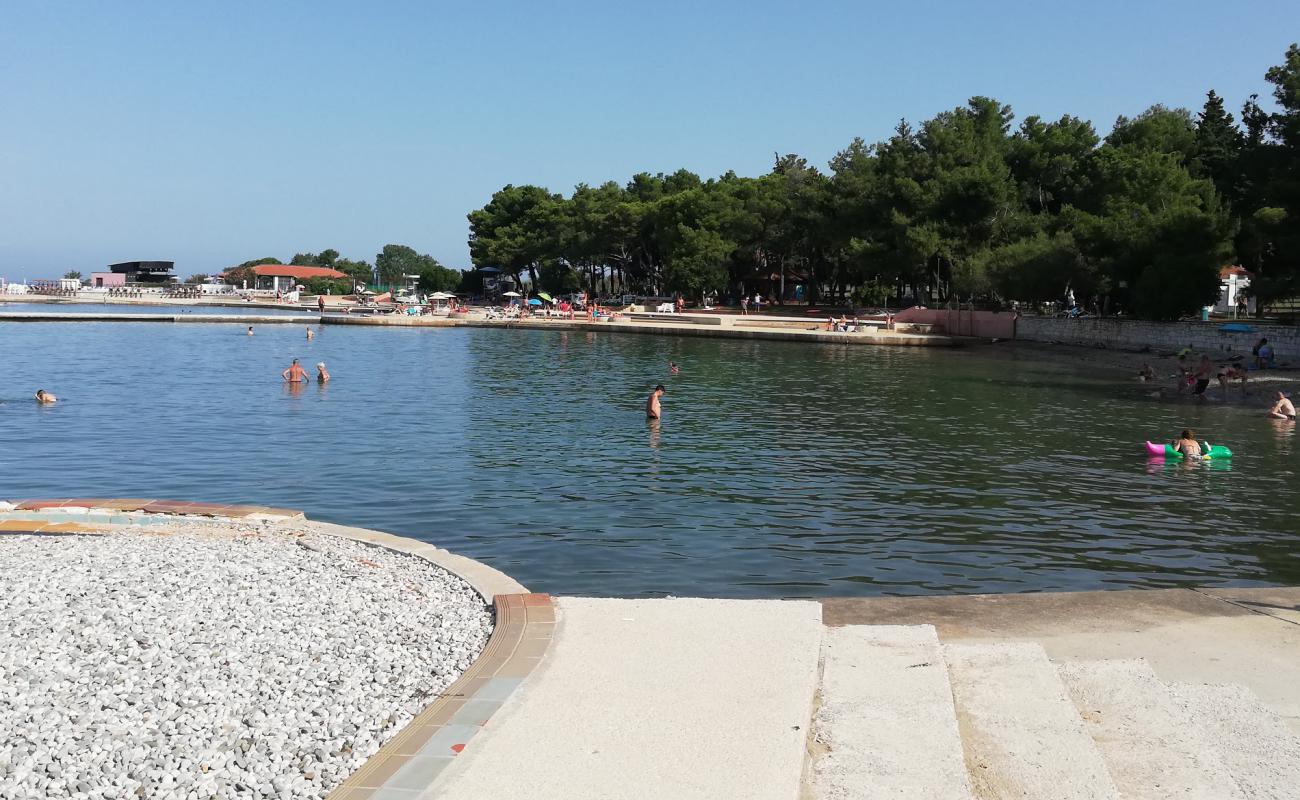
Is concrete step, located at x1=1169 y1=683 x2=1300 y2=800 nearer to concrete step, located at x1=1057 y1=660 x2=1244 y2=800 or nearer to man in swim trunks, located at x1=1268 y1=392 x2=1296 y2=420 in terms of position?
concrete step, located at x1=1057 y1=660 x2=1244 y2=800

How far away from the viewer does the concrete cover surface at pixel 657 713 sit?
515 centimetres

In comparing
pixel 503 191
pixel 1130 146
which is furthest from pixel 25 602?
pixel 503 191

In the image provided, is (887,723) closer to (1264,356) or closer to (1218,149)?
(1264,356)

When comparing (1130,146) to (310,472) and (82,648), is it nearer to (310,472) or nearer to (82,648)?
(310,472)

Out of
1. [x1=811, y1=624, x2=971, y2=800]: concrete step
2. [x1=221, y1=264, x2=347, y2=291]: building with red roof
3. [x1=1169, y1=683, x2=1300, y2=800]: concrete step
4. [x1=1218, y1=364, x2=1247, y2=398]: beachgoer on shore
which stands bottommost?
[x1=1169, y1=683, x2=1300, y2=800]: concrete step

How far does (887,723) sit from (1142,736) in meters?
1.53

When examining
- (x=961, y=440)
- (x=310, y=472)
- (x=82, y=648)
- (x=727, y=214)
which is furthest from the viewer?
(x=727, y=214)

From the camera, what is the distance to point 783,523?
51.8 ft

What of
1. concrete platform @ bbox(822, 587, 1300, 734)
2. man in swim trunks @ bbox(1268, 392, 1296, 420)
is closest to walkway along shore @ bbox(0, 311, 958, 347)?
man in swim trunks @ bbox(1268, 392, 1296, 420)

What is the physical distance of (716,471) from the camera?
66.8 ft

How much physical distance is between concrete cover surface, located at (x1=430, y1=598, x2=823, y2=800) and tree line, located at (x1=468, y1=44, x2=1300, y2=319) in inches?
1487

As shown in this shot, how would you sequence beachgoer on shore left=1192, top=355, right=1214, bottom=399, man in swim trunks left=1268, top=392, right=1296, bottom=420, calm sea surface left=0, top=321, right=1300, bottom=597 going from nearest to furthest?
calm sea surface left=0, top=321, right=1300, bottom=597, man in swim trunks left=1268, top=392, right=1296, bottom=420, beachgoer on shore left=1192, top=355, right=1214, bottom=399

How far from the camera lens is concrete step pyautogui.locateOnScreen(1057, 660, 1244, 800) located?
556 cm

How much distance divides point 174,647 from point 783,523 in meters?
10.3
